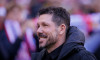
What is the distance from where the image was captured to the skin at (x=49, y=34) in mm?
2509

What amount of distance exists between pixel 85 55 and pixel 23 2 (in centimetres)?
313

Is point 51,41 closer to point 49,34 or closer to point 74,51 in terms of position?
point 49,34

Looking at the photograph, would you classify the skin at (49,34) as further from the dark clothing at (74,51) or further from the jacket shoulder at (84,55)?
the jacket shoulder at (84,55)

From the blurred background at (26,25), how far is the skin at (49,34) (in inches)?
97.2

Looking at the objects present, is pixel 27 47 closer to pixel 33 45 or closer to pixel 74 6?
pixel 33 45

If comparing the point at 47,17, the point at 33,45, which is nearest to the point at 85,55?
the point at 47,17

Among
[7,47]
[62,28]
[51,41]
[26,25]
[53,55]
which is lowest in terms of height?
[7,47]

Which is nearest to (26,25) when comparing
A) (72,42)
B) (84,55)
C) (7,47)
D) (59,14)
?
(7,47)

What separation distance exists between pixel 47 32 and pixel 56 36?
11 centimetres

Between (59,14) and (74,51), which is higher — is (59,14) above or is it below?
above

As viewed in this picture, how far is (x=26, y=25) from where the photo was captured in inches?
199

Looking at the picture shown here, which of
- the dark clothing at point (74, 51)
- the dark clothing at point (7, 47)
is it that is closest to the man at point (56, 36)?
the dark clothing at point (74, 51)

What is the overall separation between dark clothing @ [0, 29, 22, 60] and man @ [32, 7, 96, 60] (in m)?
2.34

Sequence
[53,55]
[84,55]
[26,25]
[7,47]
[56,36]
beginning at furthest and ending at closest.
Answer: [26,25] → [7,47] → [56,36] → [53,55] → [84,55]
